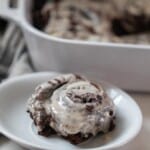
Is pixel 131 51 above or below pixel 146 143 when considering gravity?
above

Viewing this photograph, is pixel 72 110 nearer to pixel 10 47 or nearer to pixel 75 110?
pixel 75 110

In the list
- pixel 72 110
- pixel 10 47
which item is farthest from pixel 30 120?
pixel 10 47

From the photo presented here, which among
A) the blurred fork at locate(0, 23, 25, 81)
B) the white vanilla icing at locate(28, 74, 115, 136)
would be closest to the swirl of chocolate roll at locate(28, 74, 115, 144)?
the white vanilla icing at locate(28, 74, 115, 136)

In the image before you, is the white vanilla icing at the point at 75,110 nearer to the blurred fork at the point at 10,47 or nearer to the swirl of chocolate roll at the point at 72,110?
the swirl of chocolate roll at the point at 72,110

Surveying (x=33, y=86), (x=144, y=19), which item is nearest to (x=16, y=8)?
(x=33, y=86)

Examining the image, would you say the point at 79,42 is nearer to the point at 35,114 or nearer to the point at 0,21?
the point at 35,114

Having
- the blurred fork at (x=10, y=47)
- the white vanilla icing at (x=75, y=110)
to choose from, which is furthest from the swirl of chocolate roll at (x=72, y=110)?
the blurred fork at (x=10, y=47)
